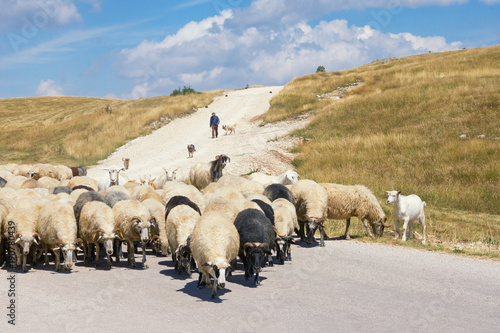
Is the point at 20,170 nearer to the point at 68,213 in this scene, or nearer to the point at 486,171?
the point at 68,213

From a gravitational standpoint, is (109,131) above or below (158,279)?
above

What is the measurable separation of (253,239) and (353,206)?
253 inches

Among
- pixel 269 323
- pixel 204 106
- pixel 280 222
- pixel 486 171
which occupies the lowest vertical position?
pixel 269 323

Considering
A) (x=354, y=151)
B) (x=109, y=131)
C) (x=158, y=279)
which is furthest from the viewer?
(x=109, y=131)

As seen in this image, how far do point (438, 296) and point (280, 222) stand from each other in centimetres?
438

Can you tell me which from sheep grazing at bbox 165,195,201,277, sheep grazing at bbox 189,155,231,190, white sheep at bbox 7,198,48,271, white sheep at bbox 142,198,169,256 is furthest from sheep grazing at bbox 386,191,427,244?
white sheep at bbox 7,198,48,271

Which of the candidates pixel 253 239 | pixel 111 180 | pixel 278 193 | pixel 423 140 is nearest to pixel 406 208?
pixel 278 193

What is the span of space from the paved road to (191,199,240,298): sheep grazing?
1.55 feet

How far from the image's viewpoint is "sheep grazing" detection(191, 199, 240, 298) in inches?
345

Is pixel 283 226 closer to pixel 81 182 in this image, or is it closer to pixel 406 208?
pixel 406 208

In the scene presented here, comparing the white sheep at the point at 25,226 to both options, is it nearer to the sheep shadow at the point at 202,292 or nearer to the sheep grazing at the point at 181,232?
the sheep grazing at the point at 181,232

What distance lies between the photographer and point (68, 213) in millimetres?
11766

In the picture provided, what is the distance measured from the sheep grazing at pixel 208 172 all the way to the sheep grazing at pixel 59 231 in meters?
11.2

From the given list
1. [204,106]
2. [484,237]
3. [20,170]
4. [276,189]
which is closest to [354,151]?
[484,237]
